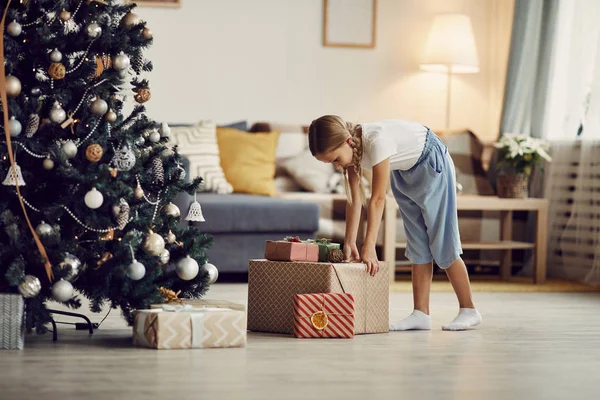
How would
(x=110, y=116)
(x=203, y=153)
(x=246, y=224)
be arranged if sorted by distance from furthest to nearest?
(x=203, y=153)
(x=246, y=224)
(x=110, y=116)

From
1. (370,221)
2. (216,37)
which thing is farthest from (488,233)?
(370,221)

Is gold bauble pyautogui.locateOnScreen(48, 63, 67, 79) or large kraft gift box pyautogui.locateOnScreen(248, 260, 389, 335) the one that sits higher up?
gold bauble pyautogui.locateOnScreen(48, 63, 67, 79)

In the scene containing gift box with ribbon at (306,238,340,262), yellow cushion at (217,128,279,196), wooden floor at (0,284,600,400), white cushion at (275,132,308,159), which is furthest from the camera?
white cushion at (275,132,308,159)

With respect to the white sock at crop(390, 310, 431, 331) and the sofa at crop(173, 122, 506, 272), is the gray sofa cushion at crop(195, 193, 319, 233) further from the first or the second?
the white sock at crop(390, 310, 431, 331)

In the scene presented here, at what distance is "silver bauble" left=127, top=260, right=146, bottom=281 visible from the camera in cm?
263

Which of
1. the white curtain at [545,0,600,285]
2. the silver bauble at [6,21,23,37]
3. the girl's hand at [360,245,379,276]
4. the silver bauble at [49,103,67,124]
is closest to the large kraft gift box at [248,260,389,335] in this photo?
the girl's hand at [360,245,379,276]

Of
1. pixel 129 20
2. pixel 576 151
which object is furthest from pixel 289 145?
pixel 129 20

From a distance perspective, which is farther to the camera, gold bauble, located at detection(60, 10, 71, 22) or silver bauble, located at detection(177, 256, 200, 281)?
silver bauble, located at detection(177, 256, 200, 281)

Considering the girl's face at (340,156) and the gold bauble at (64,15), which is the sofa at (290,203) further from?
the gold bauble at (64,15)

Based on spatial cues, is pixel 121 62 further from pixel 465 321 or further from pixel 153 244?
pixel 465 321

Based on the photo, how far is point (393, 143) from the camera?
3.00 m

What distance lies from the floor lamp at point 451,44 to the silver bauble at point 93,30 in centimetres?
307

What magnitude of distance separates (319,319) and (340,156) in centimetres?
53

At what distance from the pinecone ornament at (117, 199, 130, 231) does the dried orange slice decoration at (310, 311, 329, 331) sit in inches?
26.3
